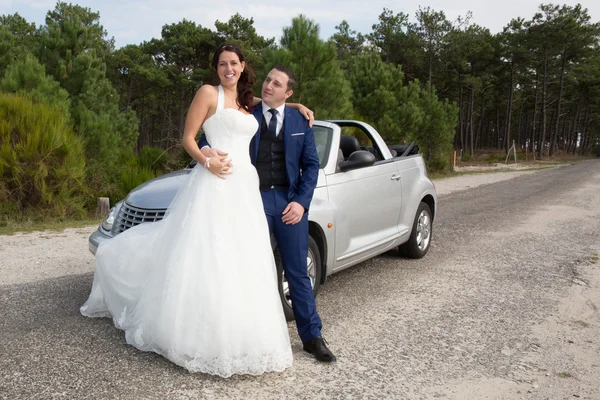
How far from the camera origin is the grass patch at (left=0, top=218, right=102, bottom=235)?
30.2ft

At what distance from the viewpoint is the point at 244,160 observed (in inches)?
144

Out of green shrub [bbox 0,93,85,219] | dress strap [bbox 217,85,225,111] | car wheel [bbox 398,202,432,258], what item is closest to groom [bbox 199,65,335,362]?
dress strap [bbox 217,85,225,111]

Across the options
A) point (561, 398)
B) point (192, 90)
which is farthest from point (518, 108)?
point (561, 398)

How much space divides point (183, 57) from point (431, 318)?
3669 cm

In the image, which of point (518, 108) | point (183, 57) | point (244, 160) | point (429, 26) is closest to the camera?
point (244, 160)

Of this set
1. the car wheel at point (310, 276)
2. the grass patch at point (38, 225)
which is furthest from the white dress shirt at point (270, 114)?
the grass patch at point (38, 225)

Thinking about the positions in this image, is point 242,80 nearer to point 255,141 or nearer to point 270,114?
point 270,114

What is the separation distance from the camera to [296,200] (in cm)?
377

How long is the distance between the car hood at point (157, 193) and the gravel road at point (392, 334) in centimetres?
104

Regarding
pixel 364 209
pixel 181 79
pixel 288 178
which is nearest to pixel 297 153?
pixel 288 178

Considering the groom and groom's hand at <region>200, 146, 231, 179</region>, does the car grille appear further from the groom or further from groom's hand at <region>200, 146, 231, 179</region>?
groom's hand at <region>200, 146, 231, 179</region>

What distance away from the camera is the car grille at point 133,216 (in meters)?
4.64

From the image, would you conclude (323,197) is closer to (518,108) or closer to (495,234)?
(495,234)

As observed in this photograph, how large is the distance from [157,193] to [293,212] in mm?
1650
